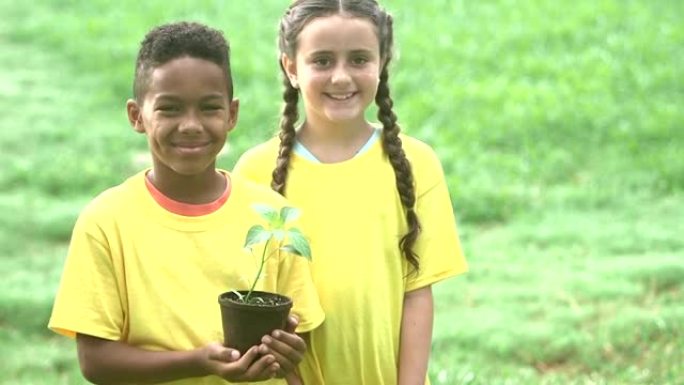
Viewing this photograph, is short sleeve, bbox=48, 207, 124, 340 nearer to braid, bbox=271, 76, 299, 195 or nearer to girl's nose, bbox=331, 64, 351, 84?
braid, bbox=271, 76, 299, 195

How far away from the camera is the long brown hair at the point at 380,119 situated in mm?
4195

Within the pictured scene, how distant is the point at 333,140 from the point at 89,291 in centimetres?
91

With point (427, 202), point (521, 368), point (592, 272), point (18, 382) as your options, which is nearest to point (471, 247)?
point (592, 272)

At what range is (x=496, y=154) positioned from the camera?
10.1 meters

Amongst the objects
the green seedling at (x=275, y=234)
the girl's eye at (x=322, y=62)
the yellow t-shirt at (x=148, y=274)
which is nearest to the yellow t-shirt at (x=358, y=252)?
the girl's eye at (x=322, y=62)

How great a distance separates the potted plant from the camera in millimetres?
3457

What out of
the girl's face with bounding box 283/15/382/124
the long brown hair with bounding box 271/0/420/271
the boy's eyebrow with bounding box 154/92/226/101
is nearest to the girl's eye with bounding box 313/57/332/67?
the girl's face with bounding box 283/15/382/124

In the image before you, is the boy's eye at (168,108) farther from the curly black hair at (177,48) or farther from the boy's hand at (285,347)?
the boy's hand at (285,347)

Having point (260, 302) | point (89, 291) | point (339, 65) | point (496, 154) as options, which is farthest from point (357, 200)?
point (496, 154)

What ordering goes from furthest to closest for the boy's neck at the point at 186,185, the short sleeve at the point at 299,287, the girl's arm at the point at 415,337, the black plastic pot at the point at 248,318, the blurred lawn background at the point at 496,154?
the blurred lawn background at the point at 496,154
the girl's arm at the point at 415,337
the short sleeve at the point at 299,287
the boy's neck at the point at 186,185
the black plastic pot at the point at 248,318

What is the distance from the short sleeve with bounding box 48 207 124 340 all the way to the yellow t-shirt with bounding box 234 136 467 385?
630 millimetres

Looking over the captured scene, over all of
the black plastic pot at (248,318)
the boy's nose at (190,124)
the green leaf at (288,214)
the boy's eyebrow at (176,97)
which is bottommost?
the black plastic pot at (248,318)

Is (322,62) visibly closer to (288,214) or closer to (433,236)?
(433,236)

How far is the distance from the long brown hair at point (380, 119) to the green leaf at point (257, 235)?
64 centimetres
